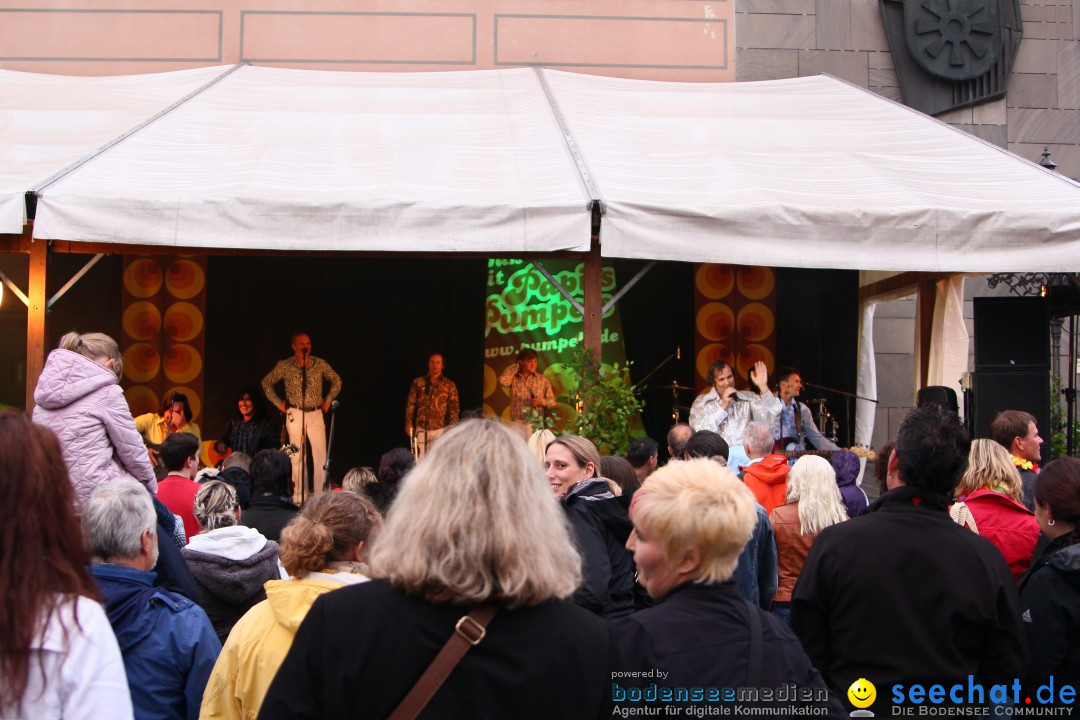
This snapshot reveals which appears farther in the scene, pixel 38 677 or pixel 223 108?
pixel 223 108

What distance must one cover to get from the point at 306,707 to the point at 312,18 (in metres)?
10.4

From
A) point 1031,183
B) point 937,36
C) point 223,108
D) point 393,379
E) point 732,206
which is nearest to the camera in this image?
point 732,206

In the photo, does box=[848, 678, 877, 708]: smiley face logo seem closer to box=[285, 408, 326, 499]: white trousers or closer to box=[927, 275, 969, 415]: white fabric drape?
box=[927, 275, 969, 415]: white fabric drape

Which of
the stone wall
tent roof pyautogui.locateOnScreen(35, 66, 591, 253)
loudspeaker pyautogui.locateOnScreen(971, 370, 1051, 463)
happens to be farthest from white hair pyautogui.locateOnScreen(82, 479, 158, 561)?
the stone wall

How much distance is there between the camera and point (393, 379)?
40.6 ft

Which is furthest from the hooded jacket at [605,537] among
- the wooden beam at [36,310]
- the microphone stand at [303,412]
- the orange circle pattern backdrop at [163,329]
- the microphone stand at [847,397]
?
the orange circle pattern backdrop at [163,329]

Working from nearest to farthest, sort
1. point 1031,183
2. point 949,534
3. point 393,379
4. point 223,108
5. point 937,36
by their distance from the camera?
1. point 949,534
2. point 1031,183
3. point 223,108
4. point 937,36
5. point 393,379

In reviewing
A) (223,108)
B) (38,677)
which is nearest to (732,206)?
(223,108)

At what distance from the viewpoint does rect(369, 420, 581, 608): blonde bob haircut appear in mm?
2066

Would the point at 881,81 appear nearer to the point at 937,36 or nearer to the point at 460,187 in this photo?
the point at 937,36

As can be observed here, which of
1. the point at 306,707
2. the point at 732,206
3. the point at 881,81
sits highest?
the point at 881,81

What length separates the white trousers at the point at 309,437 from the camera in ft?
37.6

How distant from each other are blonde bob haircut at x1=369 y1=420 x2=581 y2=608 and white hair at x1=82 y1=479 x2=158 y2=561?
3.99 feet

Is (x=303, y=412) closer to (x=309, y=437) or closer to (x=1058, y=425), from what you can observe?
(x=309, y=437)
